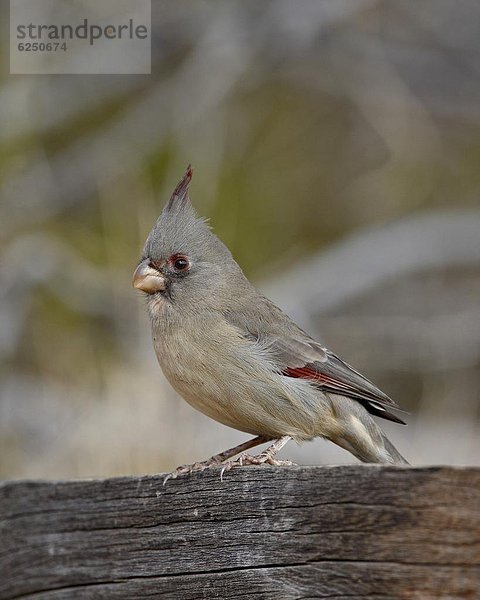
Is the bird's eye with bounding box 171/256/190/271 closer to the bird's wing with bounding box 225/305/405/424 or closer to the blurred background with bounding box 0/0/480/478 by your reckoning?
the bird's wing with bounding box 225/305/405/424

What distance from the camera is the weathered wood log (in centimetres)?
192

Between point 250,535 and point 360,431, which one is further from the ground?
point 360,431

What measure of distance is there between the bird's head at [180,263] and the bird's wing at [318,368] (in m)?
0.23

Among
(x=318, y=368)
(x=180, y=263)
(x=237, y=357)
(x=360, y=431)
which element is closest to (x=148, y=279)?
(x=180, y=263)

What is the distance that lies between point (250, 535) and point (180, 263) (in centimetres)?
214

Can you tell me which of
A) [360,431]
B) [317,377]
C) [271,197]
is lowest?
[360,431]

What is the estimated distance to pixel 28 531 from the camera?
2260 millimetres

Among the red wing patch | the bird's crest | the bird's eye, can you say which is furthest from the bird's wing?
the bird's crest

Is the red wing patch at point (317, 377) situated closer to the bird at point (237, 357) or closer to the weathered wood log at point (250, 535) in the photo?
the bird at point (237, 357)

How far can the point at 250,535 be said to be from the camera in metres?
2.32

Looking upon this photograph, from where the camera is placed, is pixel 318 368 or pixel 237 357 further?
pixel 318 368

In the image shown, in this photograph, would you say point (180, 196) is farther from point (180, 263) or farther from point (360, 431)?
point (360, 431)

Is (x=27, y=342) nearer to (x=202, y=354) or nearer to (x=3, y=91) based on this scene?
(x=3, y=91)

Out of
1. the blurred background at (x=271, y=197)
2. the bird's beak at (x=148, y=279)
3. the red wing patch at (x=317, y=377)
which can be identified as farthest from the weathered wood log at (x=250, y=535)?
the blurred background at (x=271, y=197)
